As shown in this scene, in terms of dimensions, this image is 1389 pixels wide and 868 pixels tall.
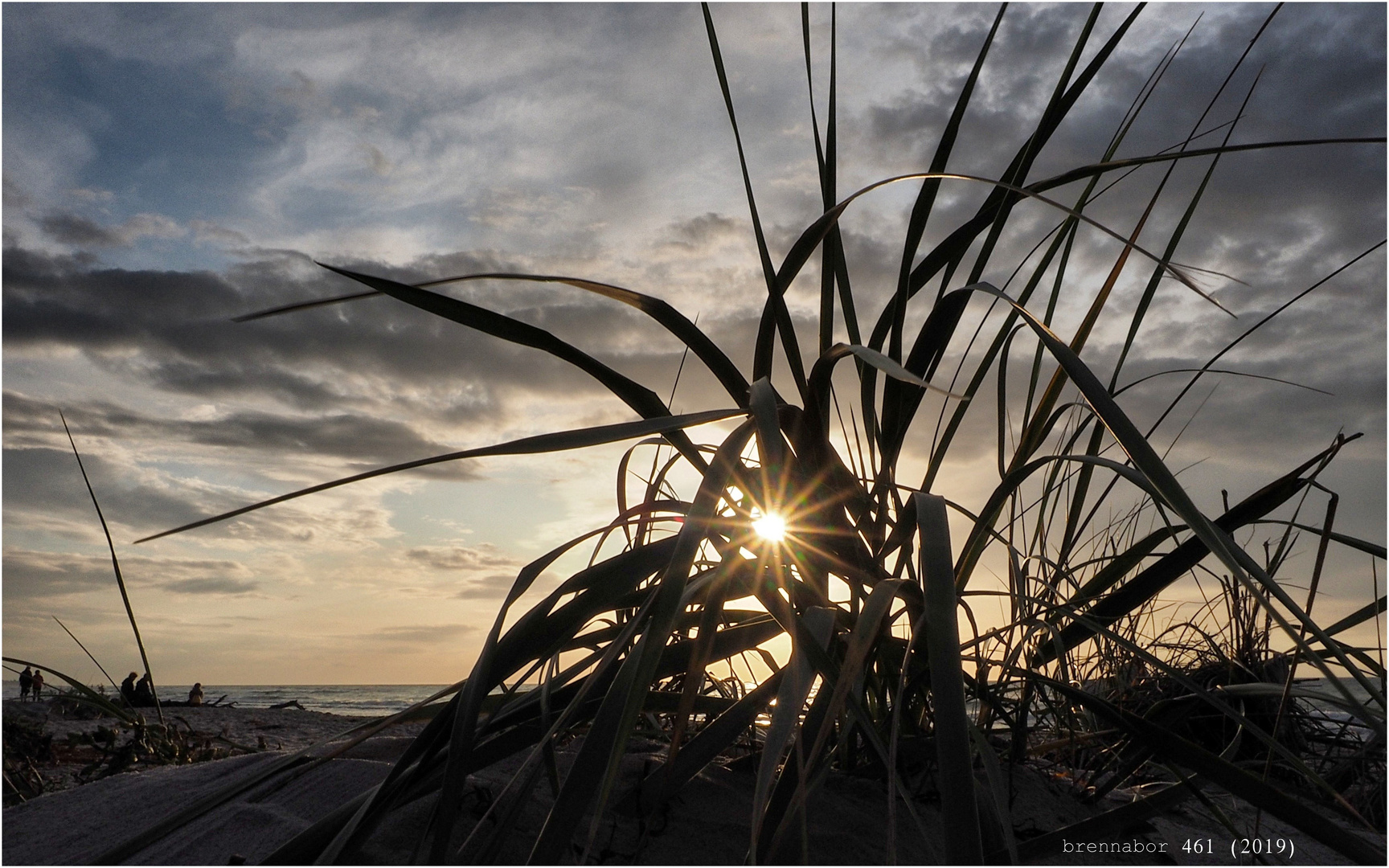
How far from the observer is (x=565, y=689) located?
1.11 metres

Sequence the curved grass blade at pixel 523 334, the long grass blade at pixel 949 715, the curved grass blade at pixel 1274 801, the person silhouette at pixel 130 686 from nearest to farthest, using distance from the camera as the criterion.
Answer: the long grass blade at pixel 949 715 → the curved grass blade at pixel 1274 801 → the curved grass blade at pixel 523 334 → the person silhouette at pixel 130 686

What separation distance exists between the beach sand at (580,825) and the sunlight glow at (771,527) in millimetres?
403

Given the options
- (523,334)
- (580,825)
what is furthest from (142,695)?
(523,334)

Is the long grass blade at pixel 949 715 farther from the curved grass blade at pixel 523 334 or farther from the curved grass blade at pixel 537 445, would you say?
the curved grass blade at pixel 523 334

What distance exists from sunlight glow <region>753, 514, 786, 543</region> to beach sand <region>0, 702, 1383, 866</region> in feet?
1.32

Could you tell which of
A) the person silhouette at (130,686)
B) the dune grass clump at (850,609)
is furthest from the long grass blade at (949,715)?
the person silhouette at (130,686)

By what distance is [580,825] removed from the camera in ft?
3.62

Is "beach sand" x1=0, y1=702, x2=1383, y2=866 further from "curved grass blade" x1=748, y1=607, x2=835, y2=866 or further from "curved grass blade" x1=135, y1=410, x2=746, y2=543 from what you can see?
"curved grass blade" x1=135, y1=410, x2=746, y2=543

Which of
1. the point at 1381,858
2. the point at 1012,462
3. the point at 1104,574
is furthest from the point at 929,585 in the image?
the point at 1104,574

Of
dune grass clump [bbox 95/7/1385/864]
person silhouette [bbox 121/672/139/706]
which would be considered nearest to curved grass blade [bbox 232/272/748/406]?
dune grass clump [bbox 95/7/1385/864]

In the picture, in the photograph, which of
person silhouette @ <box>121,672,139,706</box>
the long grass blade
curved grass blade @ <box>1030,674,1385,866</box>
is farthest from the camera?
person silhouette @ <box>121,672,139,706</box>

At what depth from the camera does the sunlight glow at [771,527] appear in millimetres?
855

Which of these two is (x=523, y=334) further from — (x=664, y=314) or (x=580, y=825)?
(x=580, y=825)

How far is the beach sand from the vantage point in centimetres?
106
